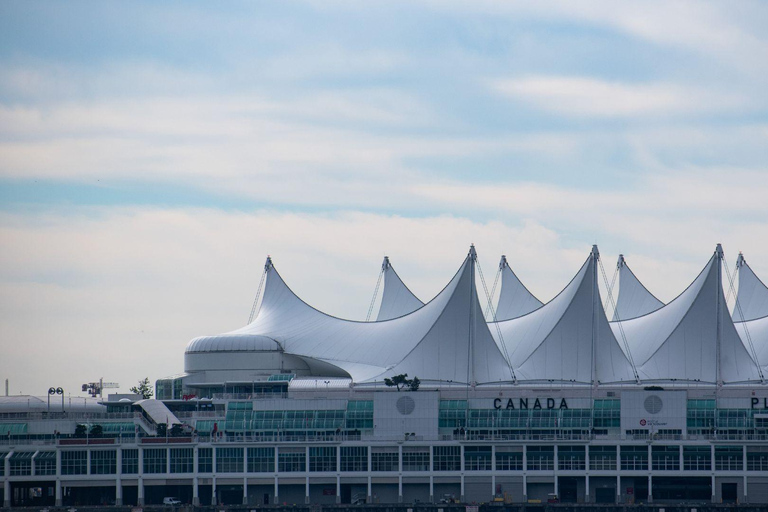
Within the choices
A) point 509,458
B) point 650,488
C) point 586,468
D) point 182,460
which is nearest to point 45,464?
point 182,460

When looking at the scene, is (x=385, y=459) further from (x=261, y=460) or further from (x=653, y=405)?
(x=653, y=405)

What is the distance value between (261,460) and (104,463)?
11.0 m

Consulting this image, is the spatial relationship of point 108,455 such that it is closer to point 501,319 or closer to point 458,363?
point 458,363

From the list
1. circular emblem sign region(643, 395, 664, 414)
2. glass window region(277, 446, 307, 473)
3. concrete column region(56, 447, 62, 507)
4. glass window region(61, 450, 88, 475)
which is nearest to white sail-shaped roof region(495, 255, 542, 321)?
circular emblem sign region(643, 395, 664, 414)

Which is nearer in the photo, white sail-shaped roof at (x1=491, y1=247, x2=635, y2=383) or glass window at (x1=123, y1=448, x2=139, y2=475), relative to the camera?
glass window at (x1=123, y1=448, x2=139, y2=475)

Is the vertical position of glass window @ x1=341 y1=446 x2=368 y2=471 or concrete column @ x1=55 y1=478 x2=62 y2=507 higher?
glass window @ x1=341 y1=446 x2=368 y2=471

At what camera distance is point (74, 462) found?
116m

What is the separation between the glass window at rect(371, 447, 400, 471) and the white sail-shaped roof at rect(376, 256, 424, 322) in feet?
105

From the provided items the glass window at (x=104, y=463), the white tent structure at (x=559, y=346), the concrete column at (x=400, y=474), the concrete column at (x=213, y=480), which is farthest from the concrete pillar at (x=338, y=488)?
the glass window at (x=104, y=463)

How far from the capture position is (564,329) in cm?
12862

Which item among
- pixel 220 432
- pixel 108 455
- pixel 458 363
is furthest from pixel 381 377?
pixel 108 455

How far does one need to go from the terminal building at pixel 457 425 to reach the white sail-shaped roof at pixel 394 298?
1394 cm

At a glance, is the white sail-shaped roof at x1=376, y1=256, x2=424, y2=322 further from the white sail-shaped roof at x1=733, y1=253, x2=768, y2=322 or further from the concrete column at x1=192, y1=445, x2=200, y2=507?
the concrete column at x1=192, y1=445, x2=200, y2=507

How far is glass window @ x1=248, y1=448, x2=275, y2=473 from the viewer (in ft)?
382
